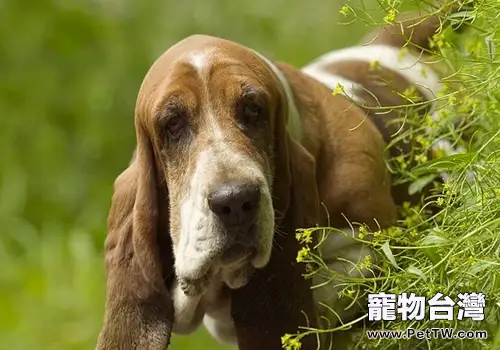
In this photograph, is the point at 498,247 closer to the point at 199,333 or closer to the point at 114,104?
the point at 199,333

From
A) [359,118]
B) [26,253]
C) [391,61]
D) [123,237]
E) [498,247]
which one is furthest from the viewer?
[26,253]

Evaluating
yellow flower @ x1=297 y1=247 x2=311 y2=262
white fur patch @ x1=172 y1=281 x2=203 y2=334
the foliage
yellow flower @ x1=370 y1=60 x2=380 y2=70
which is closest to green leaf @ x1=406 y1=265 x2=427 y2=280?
the foliage

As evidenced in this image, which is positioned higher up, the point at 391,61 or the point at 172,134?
the point at 172,134

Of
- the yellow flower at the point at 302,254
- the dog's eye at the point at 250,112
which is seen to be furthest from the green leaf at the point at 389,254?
the dog's eye at the point at 250,112

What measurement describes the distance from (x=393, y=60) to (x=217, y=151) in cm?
74

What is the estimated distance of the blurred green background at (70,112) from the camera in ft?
9.07

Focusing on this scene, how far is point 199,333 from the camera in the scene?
2.29 meters

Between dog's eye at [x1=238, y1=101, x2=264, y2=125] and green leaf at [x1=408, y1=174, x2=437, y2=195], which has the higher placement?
dog's eye at [x1=238, y1=101, x2=264, y2=125]

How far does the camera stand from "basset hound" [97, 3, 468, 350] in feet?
4.58

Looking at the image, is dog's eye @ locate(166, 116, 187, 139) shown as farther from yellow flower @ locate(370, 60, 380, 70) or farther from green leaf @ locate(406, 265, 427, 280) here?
yellow flower @ locate(370, 60, 380, 70)

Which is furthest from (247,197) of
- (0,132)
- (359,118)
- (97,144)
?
(0,132)

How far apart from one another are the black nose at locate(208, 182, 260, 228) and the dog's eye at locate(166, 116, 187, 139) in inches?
6.1

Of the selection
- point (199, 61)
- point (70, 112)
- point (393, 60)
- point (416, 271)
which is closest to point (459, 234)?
point (416, 271)

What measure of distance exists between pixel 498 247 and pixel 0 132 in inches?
79.9
